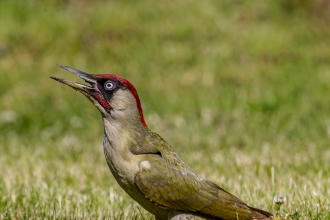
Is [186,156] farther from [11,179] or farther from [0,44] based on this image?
[0,44]

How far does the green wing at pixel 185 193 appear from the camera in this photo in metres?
3.62

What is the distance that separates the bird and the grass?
25.2 inches

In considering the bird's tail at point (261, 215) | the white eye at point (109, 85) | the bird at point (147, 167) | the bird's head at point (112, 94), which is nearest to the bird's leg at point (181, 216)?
the bird at point (147, 167)

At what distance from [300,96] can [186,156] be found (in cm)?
312

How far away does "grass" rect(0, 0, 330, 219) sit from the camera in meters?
5.20

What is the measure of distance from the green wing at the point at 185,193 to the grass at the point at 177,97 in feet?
1.99

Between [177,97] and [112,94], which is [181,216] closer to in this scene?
[112,94]

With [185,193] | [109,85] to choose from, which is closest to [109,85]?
[109,85]

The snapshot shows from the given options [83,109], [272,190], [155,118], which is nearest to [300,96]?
[155,118]

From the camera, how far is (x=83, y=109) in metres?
8.80

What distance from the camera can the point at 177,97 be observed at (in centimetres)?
932

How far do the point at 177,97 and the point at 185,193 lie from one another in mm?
5666

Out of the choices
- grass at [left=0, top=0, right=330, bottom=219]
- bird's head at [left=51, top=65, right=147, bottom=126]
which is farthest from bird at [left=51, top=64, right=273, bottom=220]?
grass at [left=0, top=0, right=330, bottom=219]

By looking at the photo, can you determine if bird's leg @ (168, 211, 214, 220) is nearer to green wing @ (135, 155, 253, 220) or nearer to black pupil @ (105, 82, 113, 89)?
green wing @ (135, 155, 253, 220)
